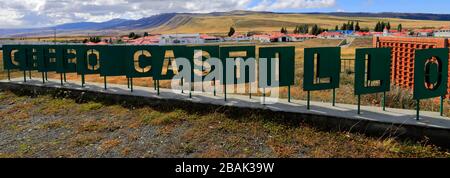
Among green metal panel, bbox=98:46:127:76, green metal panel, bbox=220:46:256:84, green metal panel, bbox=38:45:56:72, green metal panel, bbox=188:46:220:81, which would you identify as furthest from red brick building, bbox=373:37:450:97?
green metal panel, bbox=38:45:56:72

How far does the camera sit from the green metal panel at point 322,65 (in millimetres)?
9945

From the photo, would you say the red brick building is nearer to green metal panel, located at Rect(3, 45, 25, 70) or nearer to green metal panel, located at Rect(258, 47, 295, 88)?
green metal panel, located at Rect(258, 47, 295, 88)

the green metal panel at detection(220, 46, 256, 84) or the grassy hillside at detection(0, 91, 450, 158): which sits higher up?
the green metal panel at detection(220, 46, 256, 84)

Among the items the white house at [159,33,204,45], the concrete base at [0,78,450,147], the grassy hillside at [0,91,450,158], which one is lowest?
the grassy hillside at [0,91,450,158]

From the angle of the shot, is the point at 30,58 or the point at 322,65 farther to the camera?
A: the point at 30,58

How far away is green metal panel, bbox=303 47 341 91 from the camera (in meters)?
9.95

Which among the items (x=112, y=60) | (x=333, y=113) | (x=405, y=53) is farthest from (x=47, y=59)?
(x=405, y=53)

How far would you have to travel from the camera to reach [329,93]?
Answer: 16469mm

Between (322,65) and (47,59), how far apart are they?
10.6 metres

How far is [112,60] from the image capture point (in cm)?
1341

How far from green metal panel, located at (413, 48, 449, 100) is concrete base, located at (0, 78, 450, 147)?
21.7 inches

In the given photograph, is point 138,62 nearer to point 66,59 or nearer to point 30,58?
point 66,59
